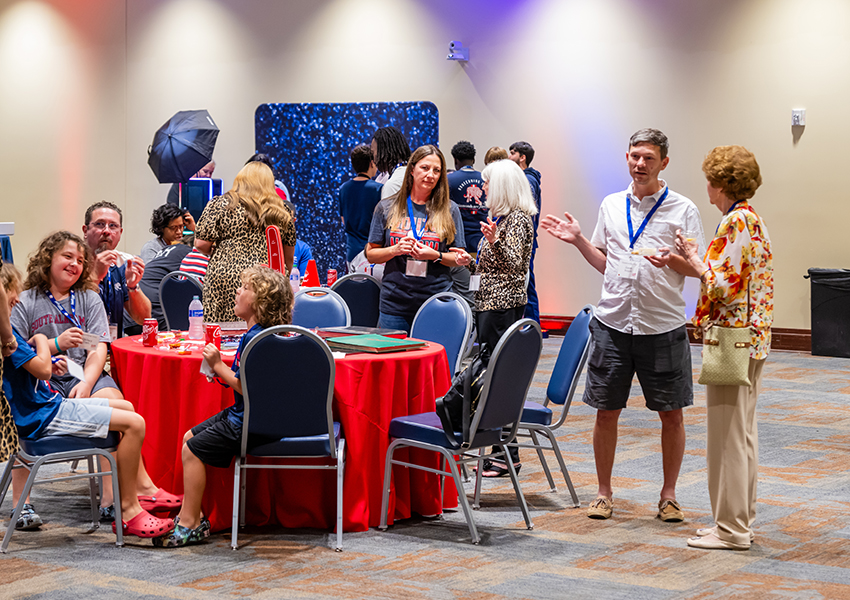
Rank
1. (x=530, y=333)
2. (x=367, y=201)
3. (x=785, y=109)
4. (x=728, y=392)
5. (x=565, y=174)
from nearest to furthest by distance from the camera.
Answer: (x=728, y=392) < (x=530, y=333) < (x=367, y=201) < (x=785, y=109) < (x=565, y=174)

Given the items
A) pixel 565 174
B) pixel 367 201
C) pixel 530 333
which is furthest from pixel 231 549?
pixel 565 174

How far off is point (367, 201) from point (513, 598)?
4696 millimetres

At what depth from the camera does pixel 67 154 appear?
1314 cm

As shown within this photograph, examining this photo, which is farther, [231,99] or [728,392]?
[231,99]

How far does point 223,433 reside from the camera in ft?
12.3

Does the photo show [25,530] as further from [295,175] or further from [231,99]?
[231,99]

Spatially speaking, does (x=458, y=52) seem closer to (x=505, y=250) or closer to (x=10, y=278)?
(x=505, y=250)

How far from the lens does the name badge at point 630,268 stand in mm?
4086

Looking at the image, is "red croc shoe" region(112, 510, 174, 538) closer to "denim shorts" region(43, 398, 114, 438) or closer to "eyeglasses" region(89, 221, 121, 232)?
"denim shorts" region(43, 398, 114, 438)

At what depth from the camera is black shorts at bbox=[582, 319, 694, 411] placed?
162 inches

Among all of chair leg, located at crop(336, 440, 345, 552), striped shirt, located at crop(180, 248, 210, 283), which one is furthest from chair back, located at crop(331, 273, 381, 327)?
chair leg, located at crop(336, 440, 345, 552)

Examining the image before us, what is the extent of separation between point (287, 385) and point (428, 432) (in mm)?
609

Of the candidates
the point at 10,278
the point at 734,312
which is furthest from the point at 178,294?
the point at 734,312

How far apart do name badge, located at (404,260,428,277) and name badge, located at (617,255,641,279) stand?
1293 millimetres
